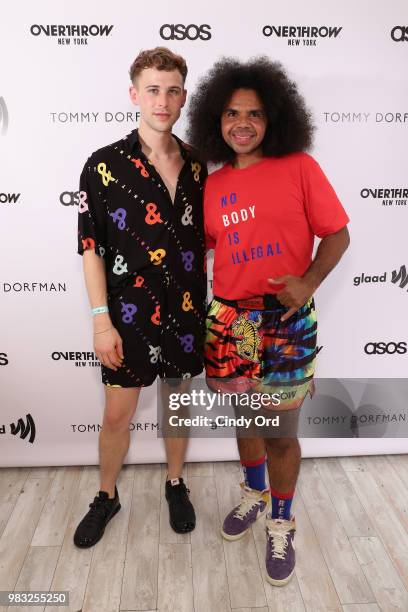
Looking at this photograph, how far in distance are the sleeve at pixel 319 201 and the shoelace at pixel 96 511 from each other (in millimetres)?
1331

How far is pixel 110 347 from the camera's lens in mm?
1838

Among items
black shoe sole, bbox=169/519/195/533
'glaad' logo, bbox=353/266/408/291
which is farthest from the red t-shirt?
black shoe sole, bbox=169/519/195/533

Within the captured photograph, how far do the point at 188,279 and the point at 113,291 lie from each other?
10.3 inches

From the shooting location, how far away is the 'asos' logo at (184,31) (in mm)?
2049

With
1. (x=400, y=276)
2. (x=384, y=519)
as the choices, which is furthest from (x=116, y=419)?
(x=400, y=276)

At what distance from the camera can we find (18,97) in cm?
209

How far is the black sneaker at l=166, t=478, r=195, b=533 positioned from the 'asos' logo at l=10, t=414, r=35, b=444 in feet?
2.30

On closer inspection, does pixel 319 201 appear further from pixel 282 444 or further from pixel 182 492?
pixel 182 492

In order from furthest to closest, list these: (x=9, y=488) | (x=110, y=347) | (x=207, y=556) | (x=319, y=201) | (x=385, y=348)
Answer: (x=385, y=348) → (x=9, y=488) → (x=207, y=556) → (x=110, y=347) → (x=319, y=201)

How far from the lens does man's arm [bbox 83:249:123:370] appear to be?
182 cm

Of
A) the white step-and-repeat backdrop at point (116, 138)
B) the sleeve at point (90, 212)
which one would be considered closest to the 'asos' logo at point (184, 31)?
the white step-and-repeat backdrop at point (116, 138)

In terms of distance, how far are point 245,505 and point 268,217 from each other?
3.76 feet

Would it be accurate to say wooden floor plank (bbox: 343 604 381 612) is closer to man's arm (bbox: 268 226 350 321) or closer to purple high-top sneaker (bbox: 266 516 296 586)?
purple high-top sneaker (bbox: 266 516 296 586)

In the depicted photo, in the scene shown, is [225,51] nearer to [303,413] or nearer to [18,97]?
[18,97]
